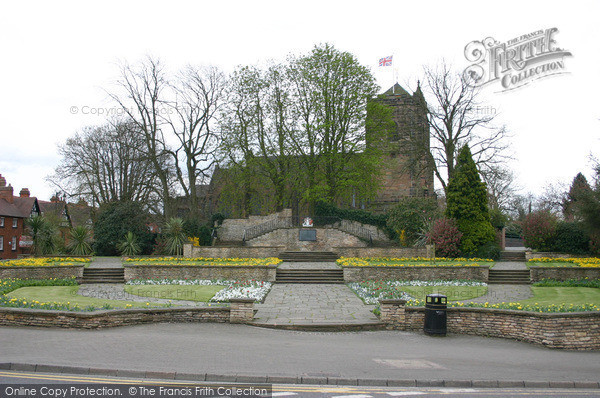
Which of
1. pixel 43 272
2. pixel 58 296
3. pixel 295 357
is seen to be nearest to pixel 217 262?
pixel 43 272

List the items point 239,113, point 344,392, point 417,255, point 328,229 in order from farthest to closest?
point 239,113, point 328,229, point 417,255, point 344,392

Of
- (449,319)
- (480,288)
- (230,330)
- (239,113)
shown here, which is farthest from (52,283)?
(239,113)

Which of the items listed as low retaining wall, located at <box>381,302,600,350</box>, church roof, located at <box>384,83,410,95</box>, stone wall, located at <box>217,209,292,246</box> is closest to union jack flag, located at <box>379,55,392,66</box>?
church roof, located at <box>384,83,410,95</box>

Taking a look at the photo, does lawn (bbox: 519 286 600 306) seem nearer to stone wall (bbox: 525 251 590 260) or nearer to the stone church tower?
stone wall (bbox: 525 251 590 260)

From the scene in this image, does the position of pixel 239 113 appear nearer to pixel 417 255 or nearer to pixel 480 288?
pixel 417 255

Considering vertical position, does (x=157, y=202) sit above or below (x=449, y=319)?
above

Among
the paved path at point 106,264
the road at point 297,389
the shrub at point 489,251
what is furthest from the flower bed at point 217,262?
the road at point 297,389

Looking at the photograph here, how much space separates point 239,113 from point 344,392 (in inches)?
1300

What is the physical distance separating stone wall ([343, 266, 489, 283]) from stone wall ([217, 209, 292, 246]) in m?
16.9

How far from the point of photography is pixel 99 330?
10.6 m

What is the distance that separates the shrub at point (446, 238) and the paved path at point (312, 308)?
10.4 meters

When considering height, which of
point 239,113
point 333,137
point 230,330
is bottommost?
point 230,330

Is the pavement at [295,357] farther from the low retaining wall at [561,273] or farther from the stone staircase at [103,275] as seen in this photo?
the stone staircase at [103,275]

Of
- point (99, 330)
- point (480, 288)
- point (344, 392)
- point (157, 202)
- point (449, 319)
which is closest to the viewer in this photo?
point (344, 392)
